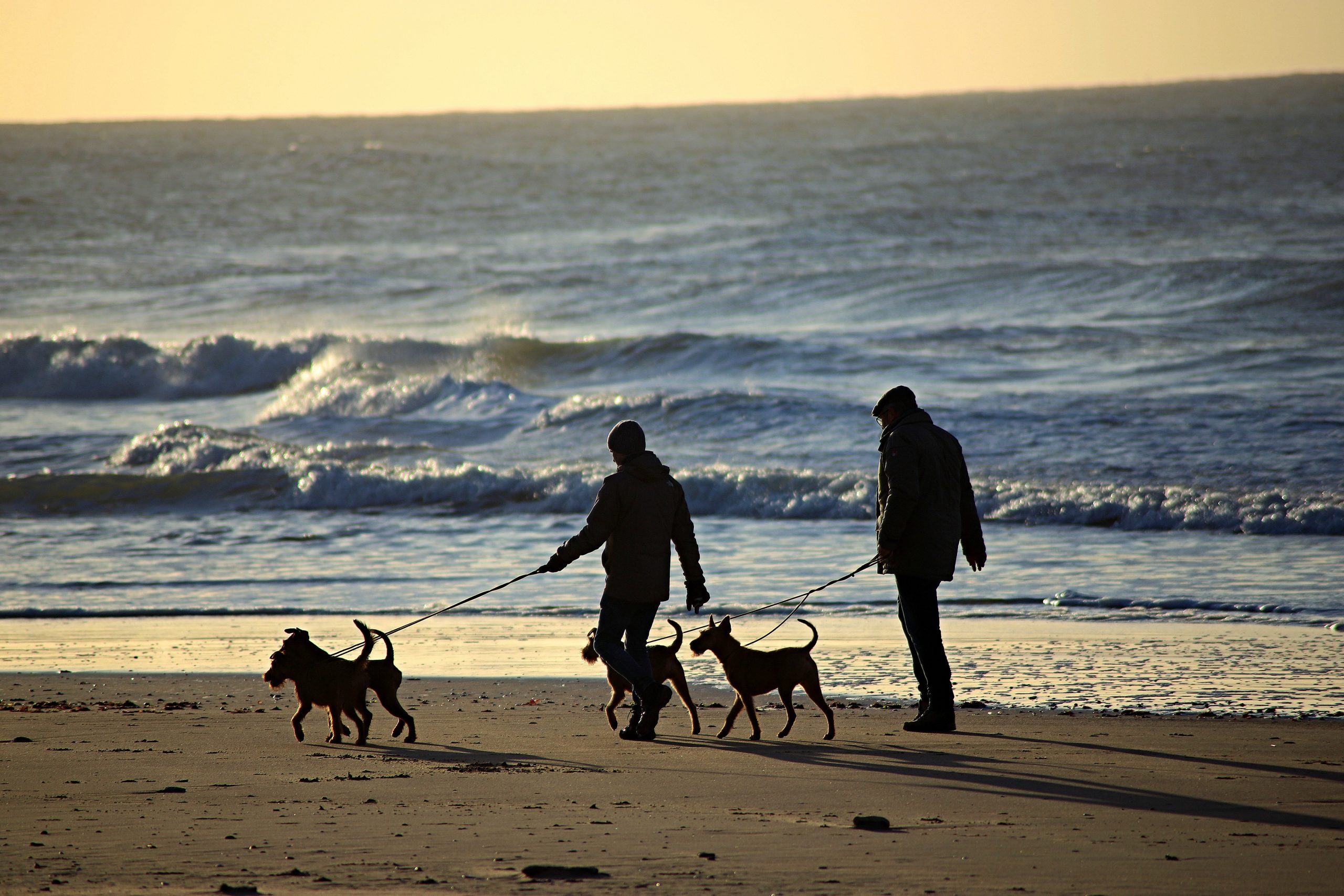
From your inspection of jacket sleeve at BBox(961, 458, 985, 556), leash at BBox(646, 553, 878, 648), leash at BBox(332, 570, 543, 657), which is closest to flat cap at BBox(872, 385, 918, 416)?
jacket sleeve at BBox(961, 458, 985, 556)

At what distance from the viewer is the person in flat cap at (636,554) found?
6.06 m

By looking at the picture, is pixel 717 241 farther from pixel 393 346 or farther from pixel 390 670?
pixel 390 670

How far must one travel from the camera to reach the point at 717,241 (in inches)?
1449

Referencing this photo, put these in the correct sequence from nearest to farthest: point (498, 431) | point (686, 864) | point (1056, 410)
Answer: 1. point (686, 864)
2. point (1056, 410)
3. point (498, 431)

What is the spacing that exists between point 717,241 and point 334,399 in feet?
55.2

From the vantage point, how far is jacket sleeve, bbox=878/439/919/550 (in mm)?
6012

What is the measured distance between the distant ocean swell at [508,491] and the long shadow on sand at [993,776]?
7581 millimetres

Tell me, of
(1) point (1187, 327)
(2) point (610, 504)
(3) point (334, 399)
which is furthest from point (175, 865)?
(1) point (1187, 327)

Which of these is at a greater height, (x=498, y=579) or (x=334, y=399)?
(x=334, y=399)

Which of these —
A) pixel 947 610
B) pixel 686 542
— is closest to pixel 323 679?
pixel 686 542

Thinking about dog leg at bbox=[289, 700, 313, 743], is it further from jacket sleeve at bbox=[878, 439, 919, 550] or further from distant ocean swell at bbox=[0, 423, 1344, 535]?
distant ocean swell at bbox=[0, 423, 1344, 535]

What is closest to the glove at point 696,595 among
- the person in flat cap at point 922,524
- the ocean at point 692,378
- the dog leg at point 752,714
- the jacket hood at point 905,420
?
the dog leg at point 752,714

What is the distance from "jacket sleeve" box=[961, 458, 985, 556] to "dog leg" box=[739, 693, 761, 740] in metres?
1.22

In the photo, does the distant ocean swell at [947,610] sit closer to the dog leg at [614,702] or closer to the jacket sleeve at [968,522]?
the dog leg at [614,702]
